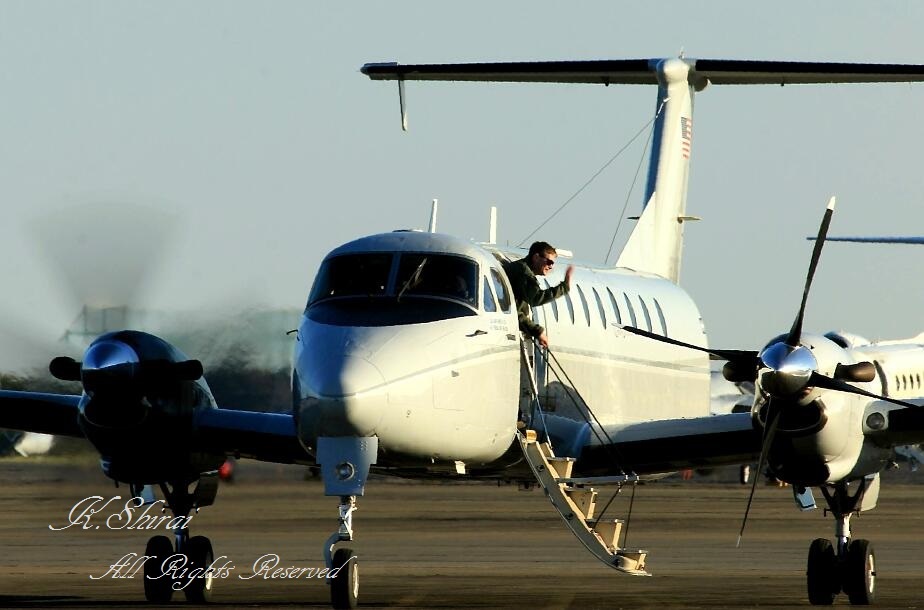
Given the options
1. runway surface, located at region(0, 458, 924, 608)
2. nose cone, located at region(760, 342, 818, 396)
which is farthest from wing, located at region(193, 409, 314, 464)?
nose cone, located at region(760, 342, 818, 396)

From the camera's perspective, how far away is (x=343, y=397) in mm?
14648

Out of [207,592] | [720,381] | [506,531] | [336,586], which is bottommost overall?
[720,381]

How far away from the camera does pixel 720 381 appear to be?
74.4 meters

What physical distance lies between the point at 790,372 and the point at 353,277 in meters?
3.92

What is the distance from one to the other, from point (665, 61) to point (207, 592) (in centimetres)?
1093

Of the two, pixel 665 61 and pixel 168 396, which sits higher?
pixel 665 61

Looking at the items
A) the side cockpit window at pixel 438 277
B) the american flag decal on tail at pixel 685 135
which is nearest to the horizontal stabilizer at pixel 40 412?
the side cockpit window at pixel 438 277

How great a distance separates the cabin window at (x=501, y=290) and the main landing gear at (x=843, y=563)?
3654mm

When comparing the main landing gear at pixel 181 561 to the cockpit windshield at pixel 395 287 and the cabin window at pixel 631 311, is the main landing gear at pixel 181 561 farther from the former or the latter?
the cabin window at pixel 631 311

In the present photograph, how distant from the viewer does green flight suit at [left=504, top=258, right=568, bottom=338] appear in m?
17.4

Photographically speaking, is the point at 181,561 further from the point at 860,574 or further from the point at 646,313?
the point at 860,574

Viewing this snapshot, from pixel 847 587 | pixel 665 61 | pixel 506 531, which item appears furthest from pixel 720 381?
pixel 847 587

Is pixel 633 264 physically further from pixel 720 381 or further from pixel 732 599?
pixel 720 381

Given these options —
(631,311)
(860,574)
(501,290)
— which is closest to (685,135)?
(631,311)
